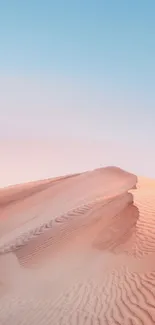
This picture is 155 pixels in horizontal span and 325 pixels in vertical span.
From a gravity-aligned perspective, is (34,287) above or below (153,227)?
below

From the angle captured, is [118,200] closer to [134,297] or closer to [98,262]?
[98,262]

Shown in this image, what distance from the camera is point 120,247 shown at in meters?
13.0

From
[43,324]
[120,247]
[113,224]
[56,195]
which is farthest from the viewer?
[56,195]

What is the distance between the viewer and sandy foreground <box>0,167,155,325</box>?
837 cm

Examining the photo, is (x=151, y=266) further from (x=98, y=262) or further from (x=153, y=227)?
(x=153, y=227)

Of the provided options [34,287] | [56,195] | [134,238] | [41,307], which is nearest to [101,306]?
[41,307]

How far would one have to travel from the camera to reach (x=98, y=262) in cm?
1245

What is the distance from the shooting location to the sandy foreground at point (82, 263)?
27.5 feet

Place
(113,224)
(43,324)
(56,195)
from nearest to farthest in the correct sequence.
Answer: (43,324), (113,224), (56,195)

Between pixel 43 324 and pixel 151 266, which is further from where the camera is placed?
pixel 151 266

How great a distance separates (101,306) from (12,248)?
8.58 meters

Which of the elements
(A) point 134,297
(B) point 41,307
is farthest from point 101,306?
(B) point 41,307

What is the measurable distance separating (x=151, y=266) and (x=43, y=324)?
124 inches

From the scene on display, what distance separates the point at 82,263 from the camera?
43.0 feet
